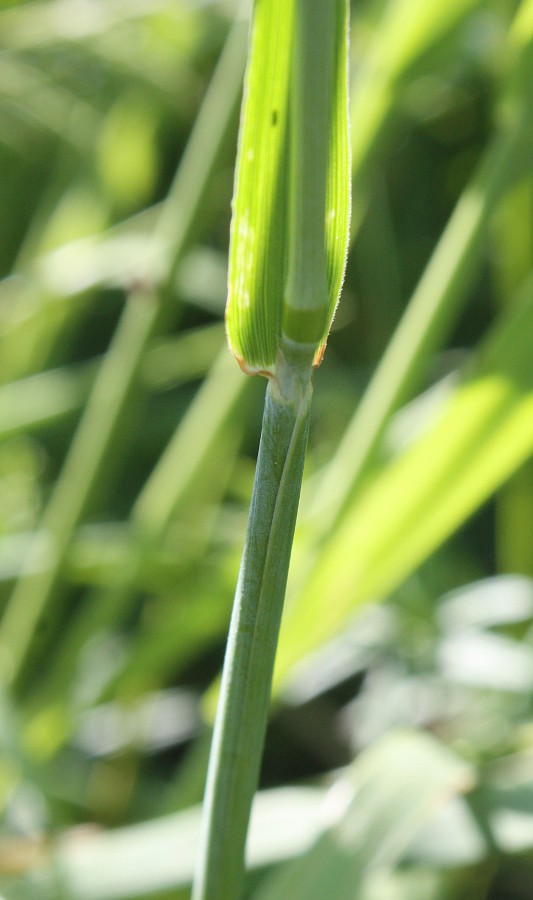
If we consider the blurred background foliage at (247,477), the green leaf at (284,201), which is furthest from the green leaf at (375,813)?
the green leaf at (284,201)

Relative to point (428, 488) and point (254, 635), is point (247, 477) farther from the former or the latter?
point (254, 635)

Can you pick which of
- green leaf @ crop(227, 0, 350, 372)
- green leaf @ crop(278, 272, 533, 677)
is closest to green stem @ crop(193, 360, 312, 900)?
green leaf @ crop(227, 0, 350, 372)

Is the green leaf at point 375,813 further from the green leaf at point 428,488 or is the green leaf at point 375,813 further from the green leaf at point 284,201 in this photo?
the green leaf at point 284,201

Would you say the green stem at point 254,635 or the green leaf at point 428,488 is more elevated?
the green leaf at point 428,488

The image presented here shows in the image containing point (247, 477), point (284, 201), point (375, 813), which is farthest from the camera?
point (247, 477)

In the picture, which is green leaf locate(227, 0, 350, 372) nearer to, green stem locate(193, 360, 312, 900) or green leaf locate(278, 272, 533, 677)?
green stem locate(193, 360, 312, 900)

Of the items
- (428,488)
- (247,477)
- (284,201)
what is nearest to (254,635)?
(284,201)
